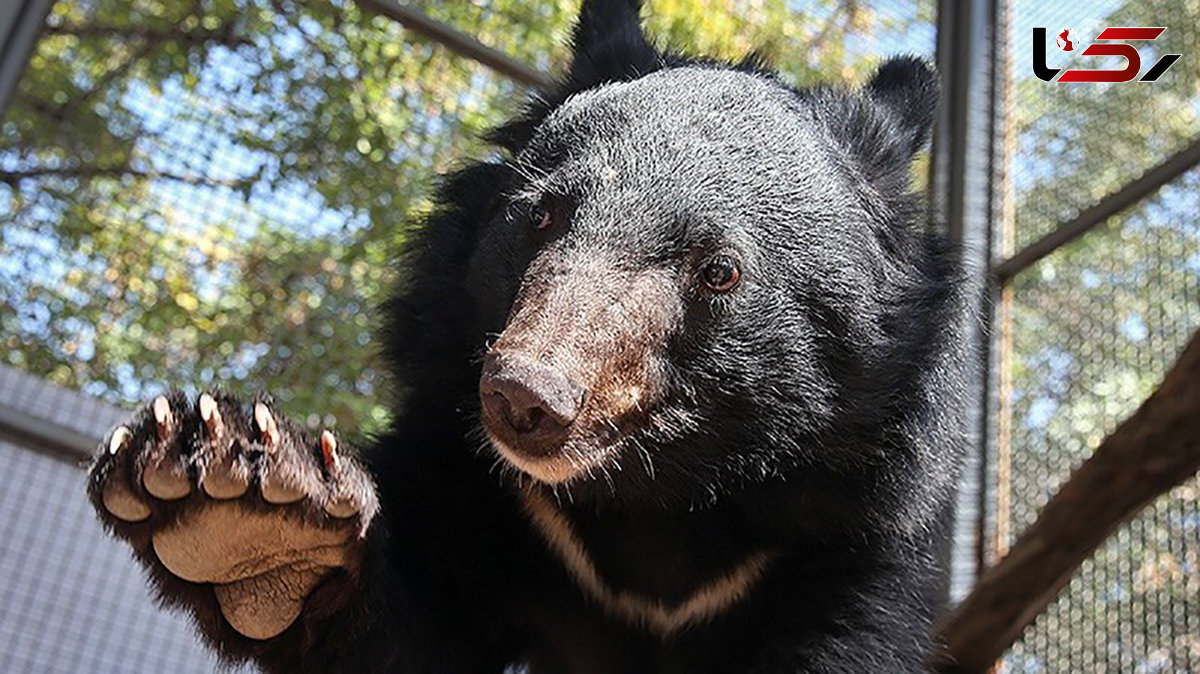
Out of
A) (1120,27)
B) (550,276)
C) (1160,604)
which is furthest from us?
(1120,27)

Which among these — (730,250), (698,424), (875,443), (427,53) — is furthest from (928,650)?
(427,53)

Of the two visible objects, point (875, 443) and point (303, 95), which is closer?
point (875, 443)

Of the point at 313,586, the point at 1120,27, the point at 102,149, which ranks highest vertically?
the point at 1120,27

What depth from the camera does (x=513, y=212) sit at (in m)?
2.14

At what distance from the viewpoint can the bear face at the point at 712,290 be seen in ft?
6.00

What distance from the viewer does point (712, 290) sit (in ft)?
6.45

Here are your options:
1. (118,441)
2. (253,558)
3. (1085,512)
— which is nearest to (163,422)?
(118,441)

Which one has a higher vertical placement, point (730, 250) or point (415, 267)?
point (730, 250)

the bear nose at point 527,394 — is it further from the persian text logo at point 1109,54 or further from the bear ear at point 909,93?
the persian text logo at point 1109,54

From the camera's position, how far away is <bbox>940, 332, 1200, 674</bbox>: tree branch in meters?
2.41

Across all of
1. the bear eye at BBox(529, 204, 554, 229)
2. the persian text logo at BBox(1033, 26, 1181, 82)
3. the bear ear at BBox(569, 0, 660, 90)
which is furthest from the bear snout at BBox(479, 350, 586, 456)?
the persian text logo at BBox(1033, 26, 1181, 82)

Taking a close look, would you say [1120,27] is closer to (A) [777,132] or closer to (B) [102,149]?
(A) [777,132]

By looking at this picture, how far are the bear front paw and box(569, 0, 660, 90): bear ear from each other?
1.00m

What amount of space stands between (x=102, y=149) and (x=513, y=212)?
2.27 meters
